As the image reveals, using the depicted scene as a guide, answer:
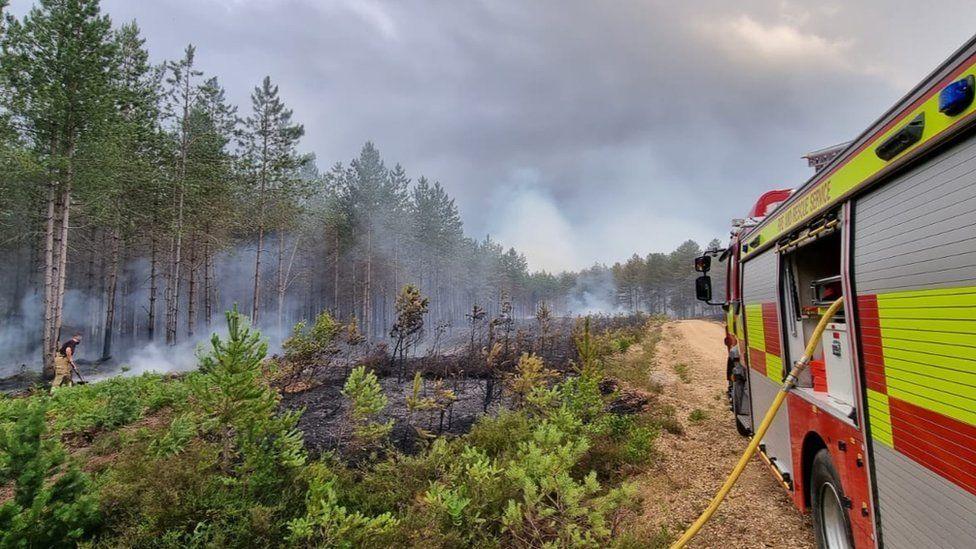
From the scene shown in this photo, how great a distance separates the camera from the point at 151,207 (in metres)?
22.7

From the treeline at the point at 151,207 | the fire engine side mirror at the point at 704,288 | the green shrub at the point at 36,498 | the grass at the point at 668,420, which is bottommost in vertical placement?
the grass at the point at 668,420

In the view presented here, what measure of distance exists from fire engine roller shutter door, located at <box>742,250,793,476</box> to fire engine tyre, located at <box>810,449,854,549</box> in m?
0.60

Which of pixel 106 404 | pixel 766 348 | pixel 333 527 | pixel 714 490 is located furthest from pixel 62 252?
pixel 766 348

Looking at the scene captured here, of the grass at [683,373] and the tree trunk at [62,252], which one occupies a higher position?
the tree trunk at [62,252]

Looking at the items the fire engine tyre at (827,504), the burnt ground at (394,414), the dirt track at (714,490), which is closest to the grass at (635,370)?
the dirt track at (714,490)

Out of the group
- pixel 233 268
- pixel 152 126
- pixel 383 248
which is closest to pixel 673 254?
pixel 383 248

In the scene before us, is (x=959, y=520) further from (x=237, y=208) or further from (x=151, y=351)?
(x=237, y=208)

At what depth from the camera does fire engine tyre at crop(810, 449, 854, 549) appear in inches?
123

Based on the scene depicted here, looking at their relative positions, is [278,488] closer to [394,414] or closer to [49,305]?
[394,414]

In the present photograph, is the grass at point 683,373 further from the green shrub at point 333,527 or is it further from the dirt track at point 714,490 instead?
the green shrub at point 333,527

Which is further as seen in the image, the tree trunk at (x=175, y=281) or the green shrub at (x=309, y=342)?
the tree trunk at (x=175, y=281)

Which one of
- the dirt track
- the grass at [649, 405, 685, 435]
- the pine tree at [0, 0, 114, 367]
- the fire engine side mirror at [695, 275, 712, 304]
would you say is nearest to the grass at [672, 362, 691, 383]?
the dirt track

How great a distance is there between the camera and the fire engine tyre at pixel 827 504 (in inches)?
123

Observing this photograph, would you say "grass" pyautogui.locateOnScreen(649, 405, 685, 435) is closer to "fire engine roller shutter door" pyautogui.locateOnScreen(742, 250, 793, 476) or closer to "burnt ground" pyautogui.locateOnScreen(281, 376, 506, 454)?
"fire engine roller shutter door" pyautogui.locateOnScreen(742, 250, 793, 476)
